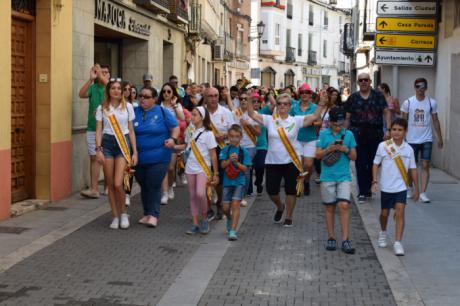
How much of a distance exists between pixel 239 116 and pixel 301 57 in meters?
59.8

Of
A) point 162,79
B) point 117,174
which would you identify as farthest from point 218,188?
point 162,79

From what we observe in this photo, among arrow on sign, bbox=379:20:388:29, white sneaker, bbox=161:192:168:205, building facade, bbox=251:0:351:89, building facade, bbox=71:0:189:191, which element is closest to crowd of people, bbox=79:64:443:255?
white sneaker, bbox=161:192:168:205

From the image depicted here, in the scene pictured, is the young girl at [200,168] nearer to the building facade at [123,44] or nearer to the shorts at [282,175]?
the shorts at [282,175]

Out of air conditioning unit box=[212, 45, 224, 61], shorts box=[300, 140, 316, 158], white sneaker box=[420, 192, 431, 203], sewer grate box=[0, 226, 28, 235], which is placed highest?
air conditioning unit box=[212, 45, 224, 61]

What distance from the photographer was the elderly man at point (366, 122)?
12.1 meters

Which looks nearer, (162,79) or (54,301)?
(54,301)

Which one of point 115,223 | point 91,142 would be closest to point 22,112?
point 91,142

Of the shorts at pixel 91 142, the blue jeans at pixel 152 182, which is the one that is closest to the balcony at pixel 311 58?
the shorts at pixel 91 142

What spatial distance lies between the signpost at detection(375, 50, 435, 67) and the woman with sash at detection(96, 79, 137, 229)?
6859mm

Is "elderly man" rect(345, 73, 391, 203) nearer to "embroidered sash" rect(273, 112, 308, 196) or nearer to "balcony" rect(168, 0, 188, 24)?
"embroidered sash" rect(273, 112, 308, 196)

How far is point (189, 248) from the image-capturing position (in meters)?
8.78

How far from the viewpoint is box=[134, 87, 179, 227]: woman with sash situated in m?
9.95

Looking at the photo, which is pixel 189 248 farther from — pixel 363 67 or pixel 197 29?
pixel 363 67

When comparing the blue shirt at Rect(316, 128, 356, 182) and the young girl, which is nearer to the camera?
the blue shirt at Rect(316, 128, 356, 182)
